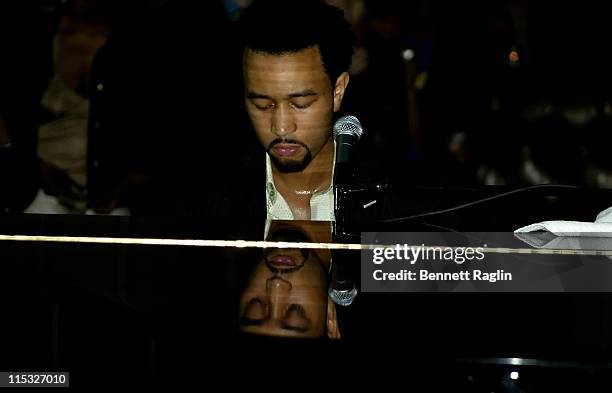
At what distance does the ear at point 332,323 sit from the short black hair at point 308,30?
5.96 feet

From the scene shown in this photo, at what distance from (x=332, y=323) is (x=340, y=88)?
188 cm

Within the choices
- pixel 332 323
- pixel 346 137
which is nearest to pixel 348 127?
pixel 346 137

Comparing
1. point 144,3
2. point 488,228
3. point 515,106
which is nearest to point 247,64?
point 144,3

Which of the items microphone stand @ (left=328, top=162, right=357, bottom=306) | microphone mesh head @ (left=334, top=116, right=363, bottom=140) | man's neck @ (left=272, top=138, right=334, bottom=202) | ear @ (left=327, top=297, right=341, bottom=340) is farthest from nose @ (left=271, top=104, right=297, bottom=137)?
ear @ (left=327, top=297, right=341, bottom=340)

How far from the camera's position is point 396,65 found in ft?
8.46

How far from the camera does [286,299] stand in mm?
826

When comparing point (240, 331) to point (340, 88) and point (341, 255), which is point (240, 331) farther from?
point (340, 88)

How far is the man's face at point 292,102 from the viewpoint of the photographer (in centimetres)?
249

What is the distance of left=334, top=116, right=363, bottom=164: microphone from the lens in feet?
4.91

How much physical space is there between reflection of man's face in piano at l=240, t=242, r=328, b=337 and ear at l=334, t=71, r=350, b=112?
1.53 m

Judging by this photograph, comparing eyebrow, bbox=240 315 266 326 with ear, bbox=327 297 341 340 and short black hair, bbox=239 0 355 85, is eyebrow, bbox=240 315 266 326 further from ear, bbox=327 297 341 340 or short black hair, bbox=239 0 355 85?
short black hair, bbox=239 0 355 85

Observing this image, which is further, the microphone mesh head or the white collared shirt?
the white collared shirt

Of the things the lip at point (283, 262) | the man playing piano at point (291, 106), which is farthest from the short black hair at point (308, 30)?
the lip at point (283, 262)

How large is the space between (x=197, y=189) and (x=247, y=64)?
0.54 metres
